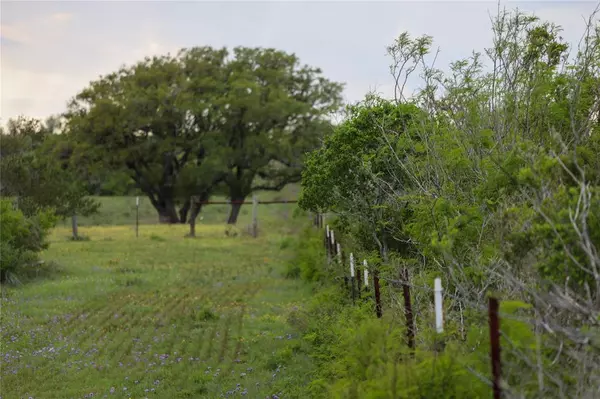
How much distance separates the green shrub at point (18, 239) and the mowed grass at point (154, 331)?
0.69m

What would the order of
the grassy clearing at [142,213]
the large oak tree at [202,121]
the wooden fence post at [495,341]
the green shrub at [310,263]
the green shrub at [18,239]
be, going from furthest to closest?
the grassy clearing at [142,213], the large oak tree at [202,121], the green shrub at [18,239], the green shrub at [310,263], the wooden fence post at [495,341]

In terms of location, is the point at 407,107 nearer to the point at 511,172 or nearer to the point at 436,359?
the point at 511,172

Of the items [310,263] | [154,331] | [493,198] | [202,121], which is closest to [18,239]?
[310,263]

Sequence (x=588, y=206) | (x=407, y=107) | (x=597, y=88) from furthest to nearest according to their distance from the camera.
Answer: (x=407, y=107), (x=597, y=88), (x=588, y=206)

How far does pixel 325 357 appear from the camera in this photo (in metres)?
9.35

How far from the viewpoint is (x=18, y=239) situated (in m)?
19.9

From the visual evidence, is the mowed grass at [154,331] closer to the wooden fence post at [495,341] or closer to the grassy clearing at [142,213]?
the wooden fence post at [495,341]

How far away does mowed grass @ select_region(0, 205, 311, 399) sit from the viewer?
9.66 meters

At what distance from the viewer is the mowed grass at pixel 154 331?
9.66 metres

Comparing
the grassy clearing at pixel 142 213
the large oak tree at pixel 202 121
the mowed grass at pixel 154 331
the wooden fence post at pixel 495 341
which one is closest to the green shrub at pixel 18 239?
the mowed grass at pixel 154 331

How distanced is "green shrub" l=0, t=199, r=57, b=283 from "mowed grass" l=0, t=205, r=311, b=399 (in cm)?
69

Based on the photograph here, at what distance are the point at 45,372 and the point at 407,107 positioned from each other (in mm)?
7304

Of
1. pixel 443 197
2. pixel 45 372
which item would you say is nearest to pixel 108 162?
pixel 45 372

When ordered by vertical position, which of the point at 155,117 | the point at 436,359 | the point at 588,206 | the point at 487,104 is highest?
the point at 155,117
